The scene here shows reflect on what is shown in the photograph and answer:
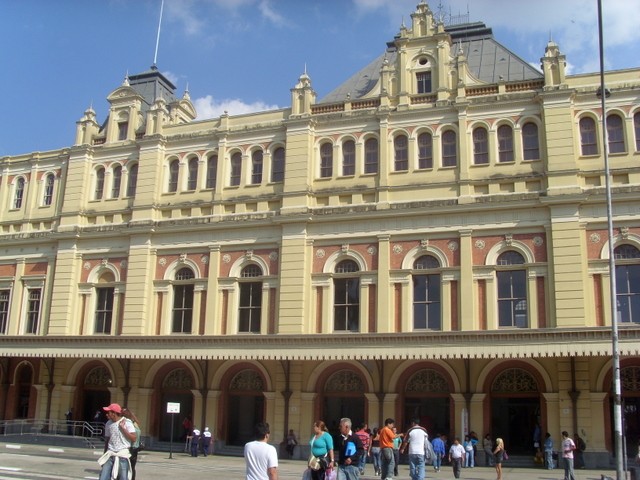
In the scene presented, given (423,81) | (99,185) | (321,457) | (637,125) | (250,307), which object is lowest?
(321,457)

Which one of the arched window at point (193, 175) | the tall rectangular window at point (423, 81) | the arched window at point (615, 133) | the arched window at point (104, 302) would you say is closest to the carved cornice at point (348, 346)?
the arched window at point (104, 302)

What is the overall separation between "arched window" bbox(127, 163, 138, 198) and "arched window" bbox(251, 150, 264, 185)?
6.37 metres

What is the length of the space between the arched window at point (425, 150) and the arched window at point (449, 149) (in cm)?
56

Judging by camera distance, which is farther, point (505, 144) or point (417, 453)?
point (505, 144)

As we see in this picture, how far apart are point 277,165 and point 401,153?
5994 millimetres

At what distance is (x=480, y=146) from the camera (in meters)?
30.0

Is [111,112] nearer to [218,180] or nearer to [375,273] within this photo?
[218,180]

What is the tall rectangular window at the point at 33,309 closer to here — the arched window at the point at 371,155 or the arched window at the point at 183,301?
the arched window at the point at 183,301

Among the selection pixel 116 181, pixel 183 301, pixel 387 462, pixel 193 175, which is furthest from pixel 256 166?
pixel 387 462

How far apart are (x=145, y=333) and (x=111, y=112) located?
12503 mm

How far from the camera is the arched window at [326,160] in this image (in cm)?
3209

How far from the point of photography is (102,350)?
30.8m

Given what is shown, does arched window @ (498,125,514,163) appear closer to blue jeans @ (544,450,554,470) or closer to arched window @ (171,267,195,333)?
blue jeans @ (544,450,554,470)

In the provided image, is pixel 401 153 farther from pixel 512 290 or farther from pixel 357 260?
pixel 512 290
